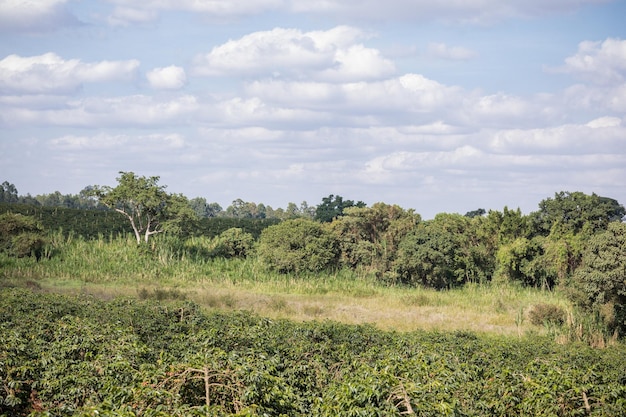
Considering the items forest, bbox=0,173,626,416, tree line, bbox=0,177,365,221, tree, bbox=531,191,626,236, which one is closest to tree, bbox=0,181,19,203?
tree line, bbox=0,177,365,221

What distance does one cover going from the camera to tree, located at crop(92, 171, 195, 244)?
4562 centimetres

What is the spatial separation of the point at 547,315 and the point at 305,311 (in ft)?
36.0

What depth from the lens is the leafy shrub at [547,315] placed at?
30.2 metres

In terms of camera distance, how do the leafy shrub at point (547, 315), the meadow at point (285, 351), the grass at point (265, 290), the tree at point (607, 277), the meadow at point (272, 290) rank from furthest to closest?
the grass at point (265, 290) < the meadow at point (272, 290) < the leafy shrub at point (547, 315) < the tree at point (607, 277) < the meadow at point (285, 351)

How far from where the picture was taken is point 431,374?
1219cm

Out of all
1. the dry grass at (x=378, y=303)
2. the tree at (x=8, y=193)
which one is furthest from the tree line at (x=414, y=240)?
the tree at (x=8, y=193)

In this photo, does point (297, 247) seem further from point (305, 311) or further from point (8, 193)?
point (8, 193)

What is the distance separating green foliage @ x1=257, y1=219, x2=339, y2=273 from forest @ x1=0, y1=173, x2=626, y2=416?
4.5 inches

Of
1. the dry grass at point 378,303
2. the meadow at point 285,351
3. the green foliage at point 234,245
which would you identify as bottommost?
the dry grass at point 378,303

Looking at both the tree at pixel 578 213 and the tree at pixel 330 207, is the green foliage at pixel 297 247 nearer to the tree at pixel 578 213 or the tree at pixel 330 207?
the tree at pixel 578 213

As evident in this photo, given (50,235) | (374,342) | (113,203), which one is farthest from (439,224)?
(374,342)

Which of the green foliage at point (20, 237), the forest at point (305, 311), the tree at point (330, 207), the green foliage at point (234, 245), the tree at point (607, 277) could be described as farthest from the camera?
the tree at point (330, 207)

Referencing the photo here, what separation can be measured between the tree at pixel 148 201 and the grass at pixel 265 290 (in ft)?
6.62

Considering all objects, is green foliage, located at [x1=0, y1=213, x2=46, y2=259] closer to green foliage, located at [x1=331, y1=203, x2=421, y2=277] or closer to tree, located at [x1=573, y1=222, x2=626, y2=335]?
green foliage, located at [x1=331, y1=203, x2=421, y2=277]
